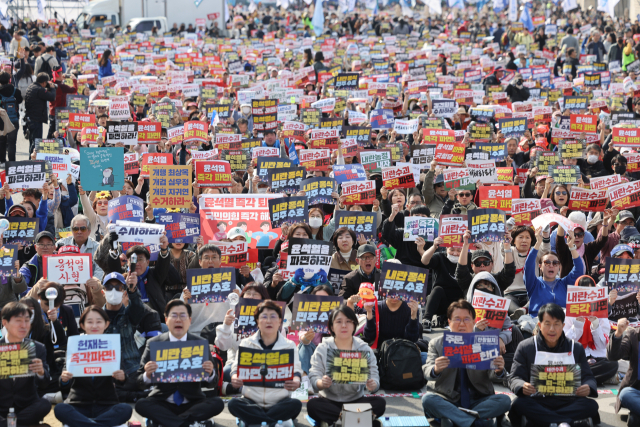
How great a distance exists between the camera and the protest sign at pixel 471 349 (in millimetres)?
6984

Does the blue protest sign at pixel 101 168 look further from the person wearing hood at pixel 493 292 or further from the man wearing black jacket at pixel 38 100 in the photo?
the man wearing black jacket at pixel 38 100

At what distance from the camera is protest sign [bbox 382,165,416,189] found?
38.0 feet

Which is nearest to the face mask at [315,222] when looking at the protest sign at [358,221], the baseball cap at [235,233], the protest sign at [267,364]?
the protest sign at [358,221]

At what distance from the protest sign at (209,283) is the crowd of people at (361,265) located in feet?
0.19

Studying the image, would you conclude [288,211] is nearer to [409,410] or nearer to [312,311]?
[312,311]

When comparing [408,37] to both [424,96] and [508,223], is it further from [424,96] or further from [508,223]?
[508,223]

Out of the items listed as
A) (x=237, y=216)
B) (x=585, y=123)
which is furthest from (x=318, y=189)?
(x=585, y=123)

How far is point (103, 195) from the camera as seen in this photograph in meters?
11.1

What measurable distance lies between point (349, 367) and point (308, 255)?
2.02 metres

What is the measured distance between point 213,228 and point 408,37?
27.4 m

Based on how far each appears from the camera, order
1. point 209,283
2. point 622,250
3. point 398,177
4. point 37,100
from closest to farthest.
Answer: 1. point 209,283
2. point 622,250
3. point 398,177
4. point 37,100

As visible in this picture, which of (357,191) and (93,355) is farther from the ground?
(357,191)

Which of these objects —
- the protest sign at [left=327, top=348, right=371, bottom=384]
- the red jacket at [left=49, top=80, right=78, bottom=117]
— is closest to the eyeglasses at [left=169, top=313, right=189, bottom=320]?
the protest sign at [left=327, top=348, right=371, bottom=384]

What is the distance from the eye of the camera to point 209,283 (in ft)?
27.0
